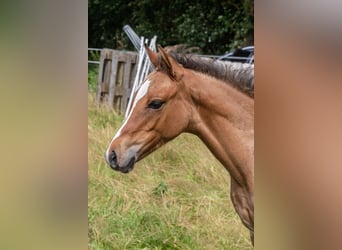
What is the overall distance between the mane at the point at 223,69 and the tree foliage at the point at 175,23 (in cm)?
7

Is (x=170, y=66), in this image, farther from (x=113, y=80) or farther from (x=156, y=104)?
(x=113, y=80)

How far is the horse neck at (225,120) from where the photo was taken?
2.96 meters

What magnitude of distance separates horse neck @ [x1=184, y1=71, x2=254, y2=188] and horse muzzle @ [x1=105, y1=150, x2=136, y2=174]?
1.22 feet

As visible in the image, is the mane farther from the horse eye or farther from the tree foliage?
the horse eye

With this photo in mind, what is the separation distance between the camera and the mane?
293cm

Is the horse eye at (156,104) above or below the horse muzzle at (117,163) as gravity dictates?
above

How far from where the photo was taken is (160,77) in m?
2.92

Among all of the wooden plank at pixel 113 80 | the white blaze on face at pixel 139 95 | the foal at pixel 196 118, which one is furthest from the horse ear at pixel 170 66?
the wooden plank at pixel 113 80

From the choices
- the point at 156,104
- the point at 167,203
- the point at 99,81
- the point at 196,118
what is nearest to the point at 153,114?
the point at 156,104

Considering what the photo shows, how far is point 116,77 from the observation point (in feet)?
10.0
